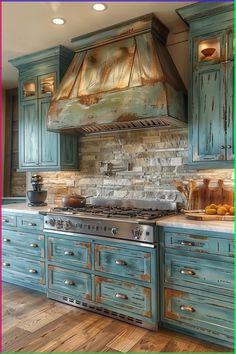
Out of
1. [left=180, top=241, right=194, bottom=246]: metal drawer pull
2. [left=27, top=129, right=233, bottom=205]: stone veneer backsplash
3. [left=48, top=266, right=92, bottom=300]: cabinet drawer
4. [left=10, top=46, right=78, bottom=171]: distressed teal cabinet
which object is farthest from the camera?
[left=10, top=46, right=78, bottom=171]: distressed teal cabinet

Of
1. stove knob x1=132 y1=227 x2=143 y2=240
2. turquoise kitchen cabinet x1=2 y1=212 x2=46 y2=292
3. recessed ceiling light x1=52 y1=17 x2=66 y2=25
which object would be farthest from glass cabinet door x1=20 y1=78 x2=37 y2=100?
stove knob x1=132 y1=227 x2=143 y2=240

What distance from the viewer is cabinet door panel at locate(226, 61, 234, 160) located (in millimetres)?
2471

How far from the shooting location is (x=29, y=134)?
3.77m

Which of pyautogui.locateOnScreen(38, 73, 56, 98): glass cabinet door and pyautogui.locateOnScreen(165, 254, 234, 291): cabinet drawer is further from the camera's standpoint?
pyautogui.locateOnScreen(38, 73, 56, 98): glass cabinet door

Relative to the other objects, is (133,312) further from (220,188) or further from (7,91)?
(7,91)

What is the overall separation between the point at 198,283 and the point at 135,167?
1.46 m

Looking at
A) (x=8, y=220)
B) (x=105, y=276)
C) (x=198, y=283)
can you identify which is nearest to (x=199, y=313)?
(x=198, y=283)

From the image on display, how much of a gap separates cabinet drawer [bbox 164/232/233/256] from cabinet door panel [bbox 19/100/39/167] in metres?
2.10

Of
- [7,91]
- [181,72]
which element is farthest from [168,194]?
[7,91]

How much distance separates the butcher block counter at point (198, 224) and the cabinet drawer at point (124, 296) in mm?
581

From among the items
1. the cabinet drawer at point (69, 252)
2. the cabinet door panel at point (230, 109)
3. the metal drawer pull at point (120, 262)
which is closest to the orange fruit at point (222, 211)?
the cabinet door panel at point (230, 109)

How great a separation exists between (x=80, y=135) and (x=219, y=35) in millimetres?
1914

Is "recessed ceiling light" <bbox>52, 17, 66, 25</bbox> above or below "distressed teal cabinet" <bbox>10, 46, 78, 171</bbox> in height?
above

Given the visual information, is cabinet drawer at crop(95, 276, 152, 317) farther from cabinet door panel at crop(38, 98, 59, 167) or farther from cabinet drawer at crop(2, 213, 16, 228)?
cabinet door panel at crop(38, 98, 59, 167)
